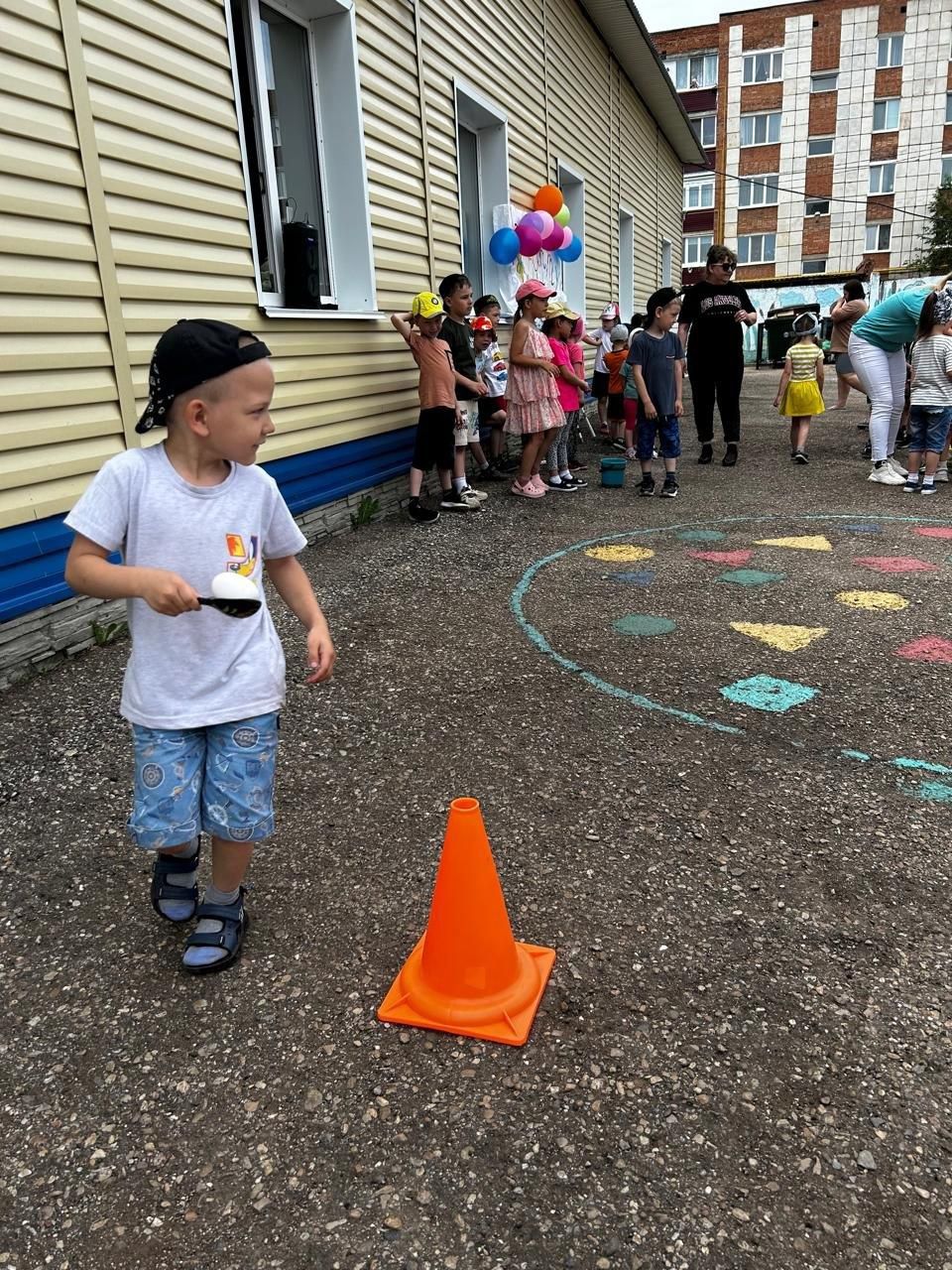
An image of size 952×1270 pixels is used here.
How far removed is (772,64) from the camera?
43.6m

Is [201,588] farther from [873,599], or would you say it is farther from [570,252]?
[570,252]

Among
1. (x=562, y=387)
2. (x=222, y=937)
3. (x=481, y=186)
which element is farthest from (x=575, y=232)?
(x=222, y=937)

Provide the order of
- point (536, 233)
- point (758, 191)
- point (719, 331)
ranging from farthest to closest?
1. point (758, 191)
2. point (536, 233)
3. point (719, 331)

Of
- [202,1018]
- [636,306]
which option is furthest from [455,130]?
[636,306]

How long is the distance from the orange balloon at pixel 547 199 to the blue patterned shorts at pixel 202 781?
36.2ft

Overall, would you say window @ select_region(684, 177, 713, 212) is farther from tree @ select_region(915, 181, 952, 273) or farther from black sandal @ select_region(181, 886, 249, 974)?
black sandal @ select_region(181, 886, 249, 974)

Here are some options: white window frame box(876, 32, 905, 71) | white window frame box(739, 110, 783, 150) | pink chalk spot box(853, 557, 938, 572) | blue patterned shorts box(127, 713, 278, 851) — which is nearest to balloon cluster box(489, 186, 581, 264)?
pink chalk spot box(853, 557, 938, 572)

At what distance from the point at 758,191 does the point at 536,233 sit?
41.2 m

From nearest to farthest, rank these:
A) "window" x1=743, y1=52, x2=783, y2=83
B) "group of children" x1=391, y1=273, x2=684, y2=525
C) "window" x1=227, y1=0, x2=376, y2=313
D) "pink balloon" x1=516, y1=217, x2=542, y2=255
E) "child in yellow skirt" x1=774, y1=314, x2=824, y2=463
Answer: "window" x1=227, y1=0, x2=376, y2=313, "group of children" x1=391, y1=273, x2=684, y2=525, "child in yellow skirt" x1=774, y1=314, x2=824, y2=463, "pink balloon" x1=516, y1=217, x2=542, y2=255, "window" x1=743, y1=52, x2=783, y2=83

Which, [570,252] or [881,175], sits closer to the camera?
[570,252]

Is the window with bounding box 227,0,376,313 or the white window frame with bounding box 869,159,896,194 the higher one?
the white window frame with bounding box 869,159,896,194

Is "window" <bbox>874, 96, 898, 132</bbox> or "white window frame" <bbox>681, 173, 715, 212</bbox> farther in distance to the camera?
"white window frame" <bbox>681, 173, 715, 212</bbox>

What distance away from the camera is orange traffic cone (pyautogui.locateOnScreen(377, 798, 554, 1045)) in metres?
2.08

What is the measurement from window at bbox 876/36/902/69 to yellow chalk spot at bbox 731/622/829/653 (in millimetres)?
50192
